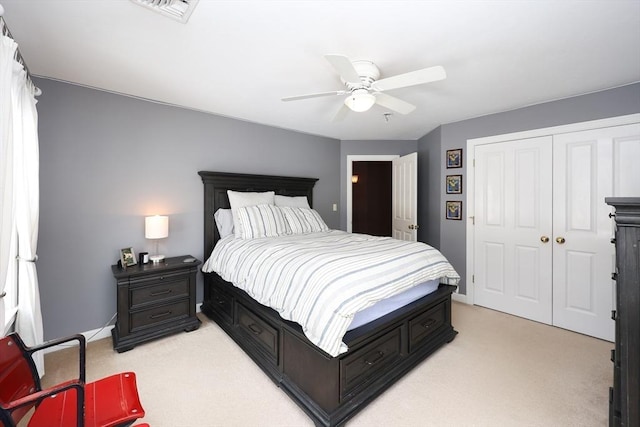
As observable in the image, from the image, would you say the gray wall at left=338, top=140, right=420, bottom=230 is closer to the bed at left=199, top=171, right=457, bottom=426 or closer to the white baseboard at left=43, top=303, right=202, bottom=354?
the bed at left=199, top=171, right=457, bottom=426

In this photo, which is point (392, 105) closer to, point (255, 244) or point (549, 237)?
point (255, 244)

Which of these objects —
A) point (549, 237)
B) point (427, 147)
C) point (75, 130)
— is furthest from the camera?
point (427, 147)

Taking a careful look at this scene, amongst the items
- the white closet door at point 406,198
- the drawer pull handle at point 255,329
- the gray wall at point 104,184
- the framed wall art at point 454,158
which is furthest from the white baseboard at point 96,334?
the framed wall art at point 454,158

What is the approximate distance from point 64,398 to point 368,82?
2.59 metres

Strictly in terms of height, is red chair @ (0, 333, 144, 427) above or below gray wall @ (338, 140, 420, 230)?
below

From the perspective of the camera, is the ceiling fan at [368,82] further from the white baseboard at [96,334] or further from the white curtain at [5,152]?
the white baseboard at [96,334]

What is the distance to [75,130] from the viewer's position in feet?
8.38

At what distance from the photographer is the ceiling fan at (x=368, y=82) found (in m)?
1.74

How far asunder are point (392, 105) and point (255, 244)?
5.81 feet

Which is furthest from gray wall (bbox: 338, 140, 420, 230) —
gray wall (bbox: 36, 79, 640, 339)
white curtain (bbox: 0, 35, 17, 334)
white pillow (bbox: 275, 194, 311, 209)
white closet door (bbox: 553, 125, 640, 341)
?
white curtain (bbox: 0, 35, 17, 334)

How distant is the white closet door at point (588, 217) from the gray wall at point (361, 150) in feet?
6.80

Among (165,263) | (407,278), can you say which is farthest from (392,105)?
(165,263)

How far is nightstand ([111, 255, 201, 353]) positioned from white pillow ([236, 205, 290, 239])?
2.00 ft

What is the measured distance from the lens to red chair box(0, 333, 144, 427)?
1.17 meters
